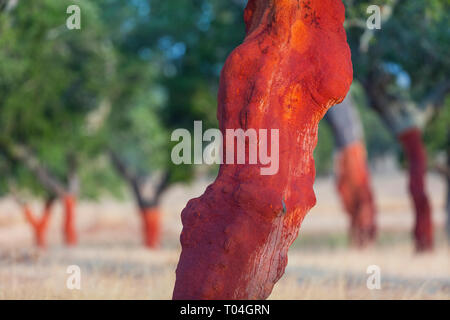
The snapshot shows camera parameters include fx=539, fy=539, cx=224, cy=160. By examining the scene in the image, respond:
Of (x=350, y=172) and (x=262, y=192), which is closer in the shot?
(x=262, y=192)

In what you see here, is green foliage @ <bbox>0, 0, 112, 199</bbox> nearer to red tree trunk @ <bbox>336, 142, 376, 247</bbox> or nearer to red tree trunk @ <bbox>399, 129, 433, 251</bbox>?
red tree trunk @ <bbox>336, 142, 376, 247</bbox>

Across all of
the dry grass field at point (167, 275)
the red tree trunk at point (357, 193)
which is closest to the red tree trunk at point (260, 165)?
the dry grass field at point (167, 275)

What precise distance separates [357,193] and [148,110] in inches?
390

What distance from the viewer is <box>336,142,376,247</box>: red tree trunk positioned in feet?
46.8

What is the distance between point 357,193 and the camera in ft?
47.0

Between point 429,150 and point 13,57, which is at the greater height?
point 13,57

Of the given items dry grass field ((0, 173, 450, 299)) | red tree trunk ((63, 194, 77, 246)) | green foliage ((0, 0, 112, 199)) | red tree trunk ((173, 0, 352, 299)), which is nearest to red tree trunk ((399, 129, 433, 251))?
dry grass field ((0, 173, 450, 299))

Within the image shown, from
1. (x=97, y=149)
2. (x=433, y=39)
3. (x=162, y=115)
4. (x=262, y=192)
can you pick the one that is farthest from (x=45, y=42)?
(x=262, y=192)

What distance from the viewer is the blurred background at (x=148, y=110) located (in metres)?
8.09

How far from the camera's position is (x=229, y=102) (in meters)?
4.21

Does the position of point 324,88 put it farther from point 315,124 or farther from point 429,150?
point 429,150

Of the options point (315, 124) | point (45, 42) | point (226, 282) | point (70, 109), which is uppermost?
point (45, 42)

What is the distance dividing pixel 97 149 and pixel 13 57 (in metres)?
4.53

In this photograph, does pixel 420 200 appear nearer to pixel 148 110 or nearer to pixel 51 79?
pixel 51 79
